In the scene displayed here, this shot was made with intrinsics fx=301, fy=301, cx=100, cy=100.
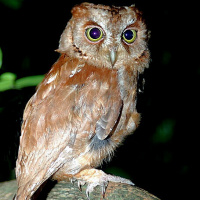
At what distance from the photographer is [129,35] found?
174 centimetres

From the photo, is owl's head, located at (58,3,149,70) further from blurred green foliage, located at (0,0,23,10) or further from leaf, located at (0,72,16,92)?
blurred green foliage, located at (0,0,23,10)

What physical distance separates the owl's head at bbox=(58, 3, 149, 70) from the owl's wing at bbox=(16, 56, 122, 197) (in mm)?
130

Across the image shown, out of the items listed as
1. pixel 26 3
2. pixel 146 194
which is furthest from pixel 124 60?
pixel 26 3

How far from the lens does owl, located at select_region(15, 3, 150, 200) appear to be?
1.58 m

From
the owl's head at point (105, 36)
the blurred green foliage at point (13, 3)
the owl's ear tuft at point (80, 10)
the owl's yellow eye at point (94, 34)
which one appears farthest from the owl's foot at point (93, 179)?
the blurred green foliage at point (13, 3)

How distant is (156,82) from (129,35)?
4.72 ft

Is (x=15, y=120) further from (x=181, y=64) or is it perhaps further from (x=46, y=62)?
(x=181, y=64)

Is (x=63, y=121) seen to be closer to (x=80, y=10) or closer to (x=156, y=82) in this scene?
(x=80, y=10)

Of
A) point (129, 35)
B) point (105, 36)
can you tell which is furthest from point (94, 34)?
point (129, 35)

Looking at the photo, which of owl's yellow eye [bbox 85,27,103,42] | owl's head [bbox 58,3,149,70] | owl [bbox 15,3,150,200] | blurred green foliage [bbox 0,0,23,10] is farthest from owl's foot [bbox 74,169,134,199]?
blurred green foliage [bbox 0,0,23,10]

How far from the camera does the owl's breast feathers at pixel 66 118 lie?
158cm

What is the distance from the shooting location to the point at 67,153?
5.26ft

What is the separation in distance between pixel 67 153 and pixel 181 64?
6.29ft

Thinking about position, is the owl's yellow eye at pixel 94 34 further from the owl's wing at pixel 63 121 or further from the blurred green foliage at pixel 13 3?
the blurred green foliage at pixel 13 3
